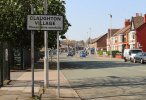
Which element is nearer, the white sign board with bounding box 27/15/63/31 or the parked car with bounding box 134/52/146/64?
the white sign board with bounding box 27/15/63/31

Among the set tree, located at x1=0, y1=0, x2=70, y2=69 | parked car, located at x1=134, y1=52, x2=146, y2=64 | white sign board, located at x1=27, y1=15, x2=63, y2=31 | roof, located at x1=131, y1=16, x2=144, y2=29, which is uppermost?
roof, located at x1=131, y1=16, x2=144, y2=29

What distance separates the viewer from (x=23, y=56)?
124 ft

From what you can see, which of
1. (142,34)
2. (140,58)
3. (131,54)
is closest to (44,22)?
(140,58)

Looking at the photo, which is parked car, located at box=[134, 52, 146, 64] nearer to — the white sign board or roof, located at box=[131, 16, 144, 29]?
roof, located at box=[131, 16, 144, 29]

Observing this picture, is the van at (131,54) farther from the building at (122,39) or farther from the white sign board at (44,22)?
the white sign board at (44,22)

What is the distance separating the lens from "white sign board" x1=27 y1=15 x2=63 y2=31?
48.2 feet

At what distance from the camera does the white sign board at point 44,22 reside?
1470 centimetres

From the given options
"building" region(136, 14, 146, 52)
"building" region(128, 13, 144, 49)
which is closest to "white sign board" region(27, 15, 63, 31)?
"building" region(128, 13, 144, 49)

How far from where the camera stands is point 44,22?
48.8ft

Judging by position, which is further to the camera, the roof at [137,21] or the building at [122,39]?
the building at [122,39]

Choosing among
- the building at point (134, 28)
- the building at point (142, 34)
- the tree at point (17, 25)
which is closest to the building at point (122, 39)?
the building at point (134, 28)

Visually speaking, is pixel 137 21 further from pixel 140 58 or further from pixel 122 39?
pixel 140 58

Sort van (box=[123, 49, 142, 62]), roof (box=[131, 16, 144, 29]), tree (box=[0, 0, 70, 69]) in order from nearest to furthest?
tree (box=[0, 0, 70, 69]) < van (box=[123, 49, 142, 62]) < roof (box=[131, 16, 144, 29])

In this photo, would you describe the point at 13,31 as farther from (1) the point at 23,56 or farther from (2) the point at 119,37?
(2) the point at 119,37
